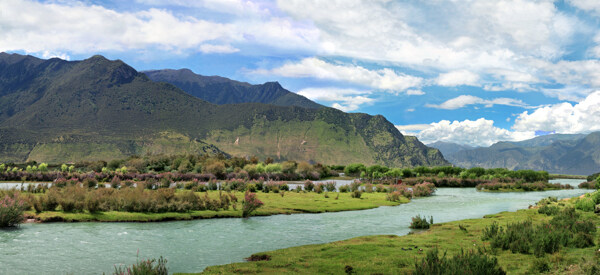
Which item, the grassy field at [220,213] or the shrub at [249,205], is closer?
the grassy field at [220,213]

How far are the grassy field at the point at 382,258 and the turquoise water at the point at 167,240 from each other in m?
2.22

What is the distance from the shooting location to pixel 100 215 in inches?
1082

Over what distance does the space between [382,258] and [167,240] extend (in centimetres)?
1186

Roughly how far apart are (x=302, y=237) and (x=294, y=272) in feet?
29.1

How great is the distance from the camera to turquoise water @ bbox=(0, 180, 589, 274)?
658 inches

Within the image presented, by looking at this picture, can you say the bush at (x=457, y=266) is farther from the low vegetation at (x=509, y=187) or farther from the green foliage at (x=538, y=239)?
the low vegetation at (x=509, y=187)

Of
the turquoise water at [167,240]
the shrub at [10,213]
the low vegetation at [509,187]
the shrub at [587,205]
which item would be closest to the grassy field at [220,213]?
the turquoise water at [167,240]

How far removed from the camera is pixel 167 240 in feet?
71.1

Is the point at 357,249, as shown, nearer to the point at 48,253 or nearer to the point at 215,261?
the point at 215,261

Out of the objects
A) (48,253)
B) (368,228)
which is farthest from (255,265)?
(368,228)

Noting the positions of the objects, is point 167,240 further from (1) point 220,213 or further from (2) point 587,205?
(2) point 587,205

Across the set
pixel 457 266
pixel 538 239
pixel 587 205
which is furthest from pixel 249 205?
pixel 587 205

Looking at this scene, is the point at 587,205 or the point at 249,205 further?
the point at 587,205

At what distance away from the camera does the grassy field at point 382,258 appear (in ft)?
48.9
